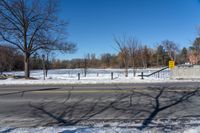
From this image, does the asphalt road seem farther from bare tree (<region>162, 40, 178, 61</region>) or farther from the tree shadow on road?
bare tree (<region>162, 40, 178, 61</region>)

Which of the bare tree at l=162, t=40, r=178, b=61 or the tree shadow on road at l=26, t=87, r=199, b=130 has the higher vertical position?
the bare tree at l=162, t=40, r=178, b=61

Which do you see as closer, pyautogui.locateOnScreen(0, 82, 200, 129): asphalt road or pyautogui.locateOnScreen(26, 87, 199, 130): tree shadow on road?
pyautogui.locateOnScreen(0, 82, 200, 129): asphalt road

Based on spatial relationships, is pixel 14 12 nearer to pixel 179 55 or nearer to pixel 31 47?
pixel 31 47

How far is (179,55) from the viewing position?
106938mm

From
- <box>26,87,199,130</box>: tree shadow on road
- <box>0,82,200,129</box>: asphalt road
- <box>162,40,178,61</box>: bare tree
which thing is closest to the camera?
<box>0,82,200,129</box>: asphalt road

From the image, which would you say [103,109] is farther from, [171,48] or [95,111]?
[171,48]

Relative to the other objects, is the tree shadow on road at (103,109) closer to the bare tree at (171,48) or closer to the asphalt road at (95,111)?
the asphalt road at (95,111)

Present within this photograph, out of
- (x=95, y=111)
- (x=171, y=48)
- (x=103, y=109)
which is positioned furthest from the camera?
(x=171, y=48)

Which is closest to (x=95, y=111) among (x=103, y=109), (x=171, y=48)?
(x=103, y=109)

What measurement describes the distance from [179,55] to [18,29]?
9299cm

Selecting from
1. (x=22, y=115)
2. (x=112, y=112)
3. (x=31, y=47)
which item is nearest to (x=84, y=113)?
(x=112, y=112)

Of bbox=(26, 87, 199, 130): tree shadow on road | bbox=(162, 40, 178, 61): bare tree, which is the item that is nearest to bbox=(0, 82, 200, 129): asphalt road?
bbox=(26, 87, 199, 130): tree shadow on road

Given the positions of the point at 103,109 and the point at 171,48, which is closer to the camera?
the point at 103,109

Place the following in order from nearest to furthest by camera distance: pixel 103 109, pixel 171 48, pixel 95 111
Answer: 1. pixel 95 111
2. pixel 103 109
3. pixel 171 48
